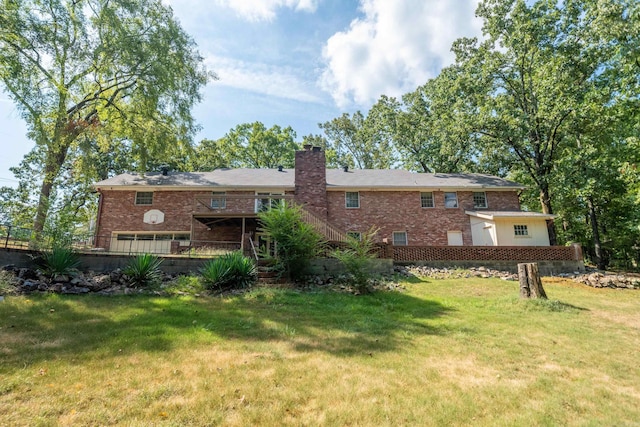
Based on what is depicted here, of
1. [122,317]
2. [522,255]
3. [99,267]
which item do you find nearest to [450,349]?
[122,317]

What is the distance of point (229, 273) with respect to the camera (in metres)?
10.2

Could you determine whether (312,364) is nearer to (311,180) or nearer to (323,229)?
(323,229)

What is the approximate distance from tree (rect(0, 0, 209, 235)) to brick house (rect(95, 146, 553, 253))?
2990mm

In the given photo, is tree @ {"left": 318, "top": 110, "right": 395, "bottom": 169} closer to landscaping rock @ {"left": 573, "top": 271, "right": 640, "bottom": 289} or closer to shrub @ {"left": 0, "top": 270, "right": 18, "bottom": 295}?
landscaping rock @ {"left": 573, "top": 271, "right": 640, "bottom": 289}

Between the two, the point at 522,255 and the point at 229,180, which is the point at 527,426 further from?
the point at 229,180

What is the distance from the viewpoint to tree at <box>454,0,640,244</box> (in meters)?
17.0

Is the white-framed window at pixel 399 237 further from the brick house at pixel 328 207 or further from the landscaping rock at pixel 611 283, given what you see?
the landscaping rock at pixel 611 283

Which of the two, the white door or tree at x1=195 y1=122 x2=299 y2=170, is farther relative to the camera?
tree at x1=195 y1=122 x2=299 y2=170

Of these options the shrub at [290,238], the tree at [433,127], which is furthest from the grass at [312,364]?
the tree at [433,127]

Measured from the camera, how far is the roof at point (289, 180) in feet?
62.8

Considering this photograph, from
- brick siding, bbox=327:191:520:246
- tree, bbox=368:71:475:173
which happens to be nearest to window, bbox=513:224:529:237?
brick siding, bbox=327:191:520:246

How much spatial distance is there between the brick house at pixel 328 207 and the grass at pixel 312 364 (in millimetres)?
10618

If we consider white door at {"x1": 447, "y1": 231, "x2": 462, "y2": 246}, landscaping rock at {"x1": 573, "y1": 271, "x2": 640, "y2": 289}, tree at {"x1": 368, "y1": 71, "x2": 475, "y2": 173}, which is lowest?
landscaping rock at {"x1": 573, "y1": 271, "x2": 640, "y2": 289}

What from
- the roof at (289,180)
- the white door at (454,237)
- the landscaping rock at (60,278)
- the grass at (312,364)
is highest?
the roof at (289,180)
